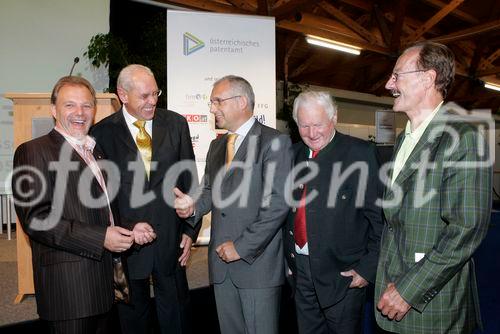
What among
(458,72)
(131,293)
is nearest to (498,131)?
(458,72)

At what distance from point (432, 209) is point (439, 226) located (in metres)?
0.06

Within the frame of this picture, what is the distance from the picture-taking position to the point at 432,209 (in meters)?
1.34

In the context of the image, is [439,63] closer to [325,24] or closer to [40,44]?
[40,44]

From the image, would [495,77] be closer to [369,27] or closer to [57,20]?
[369,27]

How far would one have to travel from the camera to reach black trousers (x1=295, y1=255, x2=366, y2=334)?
1821 mm

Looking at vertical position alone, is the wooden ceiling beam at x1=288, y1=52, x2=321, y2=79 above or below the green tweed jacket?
above

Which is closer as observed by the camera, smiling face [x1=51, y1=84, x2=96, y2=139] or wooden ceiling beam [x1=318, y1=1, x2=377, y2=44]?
smiling face [x1=51, y1=84, x2=96, y2=139]

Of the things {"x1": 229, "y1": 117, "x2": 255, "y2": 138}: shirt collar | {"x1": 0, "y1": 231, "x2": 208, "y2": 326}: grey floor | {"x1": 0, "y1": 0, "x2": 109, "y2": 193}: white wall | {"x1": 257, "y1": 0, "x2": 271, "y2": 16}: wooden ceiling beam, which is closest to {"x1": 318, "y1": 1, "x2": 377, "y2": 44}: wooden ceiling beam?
{"x1": 257, "y1": 0, "x2": 271, "y2": 16}: wooden ceiling beam

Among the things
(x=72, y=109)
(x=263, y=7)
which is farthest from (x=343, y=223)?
(x=263, y=7)

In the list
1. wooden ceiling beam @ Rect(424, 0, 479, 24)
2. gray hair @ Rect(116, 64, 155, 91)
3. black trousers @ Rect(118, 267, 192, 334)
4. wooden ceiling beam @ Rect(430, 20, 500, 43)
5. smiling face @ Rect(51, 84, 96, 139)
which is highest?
wooden ceiling beam @ Rect(424, 0, 479, 24)

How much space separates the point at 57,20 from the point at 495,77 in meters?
13.8

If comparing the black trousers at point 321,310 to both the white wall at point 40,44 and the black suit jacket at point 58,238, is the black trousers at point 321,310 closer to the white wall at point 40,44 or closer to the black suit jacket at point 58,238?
the black suit jacket at point 58,238

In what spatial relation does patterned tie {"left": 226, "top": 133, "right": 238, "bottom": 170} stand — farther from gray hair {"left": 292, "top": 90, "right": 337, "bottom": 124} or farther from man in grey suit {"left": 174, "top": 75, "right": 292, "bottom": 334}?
gray hair {"left": 292, "top": 90, "right": 337, "bottom": 124}

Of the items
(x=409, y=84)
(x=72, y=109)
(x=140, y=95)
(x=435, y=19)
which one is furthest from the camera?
(x=435, y=19)
